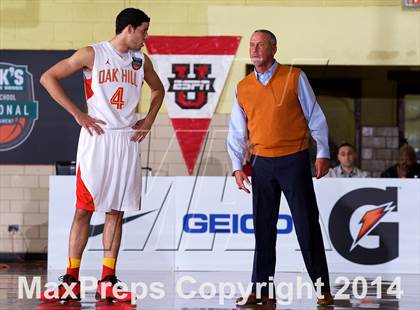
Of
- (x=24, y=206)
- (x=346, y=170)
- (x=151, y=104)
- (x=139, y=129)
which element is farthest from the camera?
(x=24, y=206)

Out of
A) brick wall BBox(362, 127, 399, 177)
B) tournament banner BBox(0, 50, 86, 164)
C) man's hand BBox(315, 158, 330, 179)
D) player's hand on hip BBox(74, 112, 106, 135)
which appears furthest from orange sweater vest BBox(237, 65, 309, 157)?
brick wall BBox(362, 127, 399, 177)

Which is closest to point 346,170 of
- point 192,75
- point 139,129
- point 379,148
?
point 192,75

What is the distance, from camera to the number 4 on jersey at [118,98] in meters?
7.04

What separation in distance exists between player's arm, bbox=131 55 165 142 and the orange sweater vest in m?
0.70

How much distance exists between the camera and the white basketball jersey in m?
7.01

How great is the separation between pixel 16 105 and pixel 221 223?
382cm

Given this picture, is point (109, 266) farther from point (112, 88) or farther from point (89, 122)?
point (112, 88)

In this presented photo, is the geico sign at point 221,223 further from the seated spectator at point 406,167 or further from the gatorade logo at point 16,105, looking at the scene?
the gatorade logo at point 16,105

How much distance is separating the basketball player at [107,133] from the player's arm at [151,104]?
1cm

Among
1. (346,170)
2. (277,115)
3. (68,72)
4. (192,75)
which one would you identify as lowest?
(346,170)

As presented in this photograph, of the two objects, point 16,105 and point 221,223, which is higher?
point 16,105

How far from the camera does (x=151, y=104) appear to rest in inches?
293

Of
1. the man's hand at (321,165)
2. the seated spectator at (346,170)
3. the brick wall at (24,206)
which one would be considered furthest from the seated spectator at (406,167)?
the man's hand at (321,165)

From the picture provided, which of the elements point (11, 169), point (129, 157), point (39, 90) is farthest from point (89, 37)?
point (129, 157)
